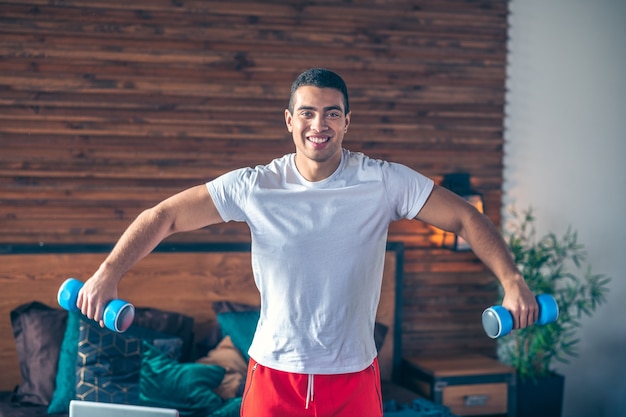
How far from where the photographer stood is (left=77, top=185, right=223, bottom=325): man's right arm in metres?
2.18

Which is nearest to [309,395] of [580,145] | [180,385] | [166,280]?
[180,385]

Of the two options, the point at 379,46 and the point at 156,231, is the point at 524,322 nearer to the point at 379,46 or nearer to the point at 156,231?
the point at 156,231

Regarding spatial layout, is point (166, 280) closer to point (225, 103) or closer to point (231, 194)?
point (225, 103)

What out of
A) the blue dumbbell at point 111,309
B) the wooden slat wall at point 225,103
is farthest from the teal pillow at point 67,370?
the blue dumbbell at point 111,309

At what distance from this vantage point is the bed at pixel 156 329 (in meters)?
3.63

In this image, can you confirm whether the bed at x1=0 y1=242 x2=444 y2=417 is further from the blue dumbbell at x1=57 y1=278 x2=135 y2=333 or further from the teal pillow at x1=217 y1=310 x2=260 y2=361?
the blue dumbbell at x1=57 y1=278 x2=135 y2=333

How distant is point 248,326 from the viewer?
4.05 meters

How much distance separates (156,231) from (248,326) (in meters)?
1.77

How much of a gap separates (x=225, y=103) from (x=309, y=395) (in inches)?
94.1

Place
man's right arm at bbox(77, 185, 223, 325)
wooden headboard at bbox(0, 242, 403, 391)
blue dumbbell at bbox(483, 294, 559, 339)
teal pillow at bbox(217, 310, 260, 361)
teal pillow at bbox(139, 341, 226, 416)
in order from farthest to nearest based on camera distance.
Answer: wooden headboard at bbox(0, 242, 403, 391) → teal pillow at bbox(217, 310, 260, 361) → teal pillow at bbox(139, 341, 226, 416) → man's right arm at bbox(77, 185, 223, 325) → blue dumbbell at bbox(483, 294, 559, 339)

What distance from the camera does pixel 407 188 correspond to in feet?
8.00

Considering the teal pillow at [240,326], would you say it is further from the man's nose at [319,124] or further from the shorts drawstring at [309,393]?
the man's nose at [319,124]

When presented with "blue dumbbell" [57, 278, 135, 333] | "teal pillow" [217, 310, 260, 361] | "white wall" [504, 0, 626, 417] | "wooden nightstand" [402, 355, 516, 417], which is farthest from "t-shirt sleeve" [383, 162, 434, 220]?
"white wall" [504, 0, 626, 417]

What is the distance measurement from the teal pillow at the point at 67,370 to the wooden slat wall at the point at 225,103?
0.60 metres
